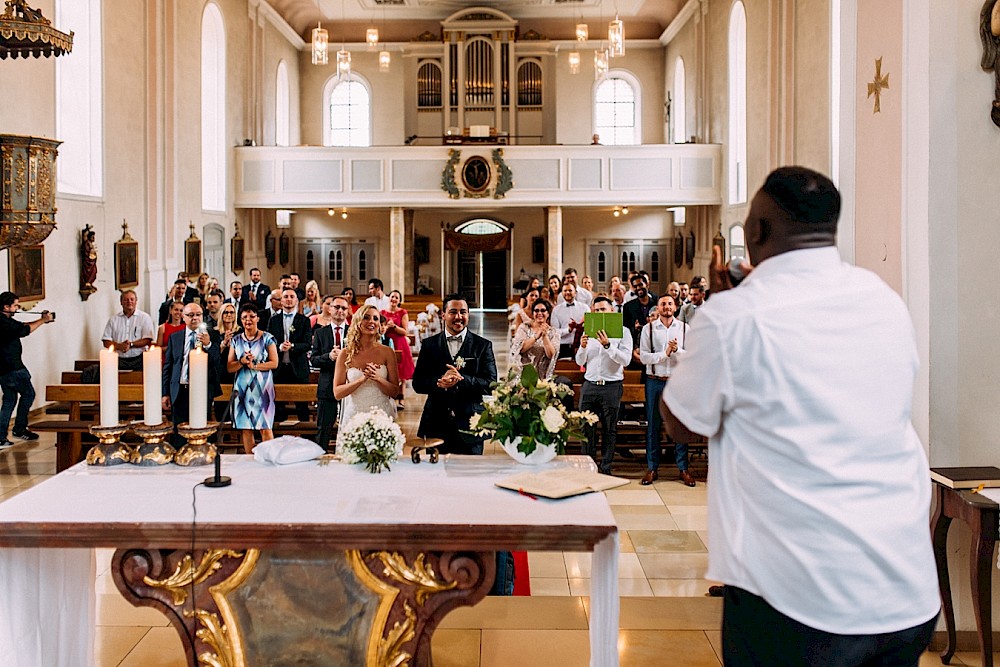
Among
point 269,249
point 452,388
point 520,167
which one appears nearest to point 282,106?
point 269,249

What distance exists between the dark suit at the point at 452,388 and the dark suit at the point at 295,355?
3.64 metres

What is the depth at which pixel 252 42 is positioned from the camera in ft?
69.3

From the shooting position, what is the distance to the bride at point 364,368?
6.86 meters

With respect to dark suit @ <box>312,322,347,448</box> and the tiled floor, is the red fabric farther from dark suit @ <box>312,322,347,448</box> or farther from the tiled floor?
dark suit @ <box>312,322,347,448</box>

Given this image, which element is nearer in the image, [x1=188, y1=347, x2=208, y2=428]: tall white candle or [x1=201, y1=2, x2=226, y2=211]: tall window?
[x1=188, y1=347, x2=208, y2=428]: tall white candle

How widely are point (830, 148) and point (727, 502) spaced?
12436 millimetres

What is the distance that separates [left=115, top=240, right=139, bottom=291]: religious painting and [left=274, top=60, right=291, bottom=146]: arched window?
9.12 m

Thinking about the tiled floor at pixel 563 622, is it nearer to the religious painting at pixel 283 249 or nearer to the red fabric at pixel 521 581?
the red fabric at pixel 521 581

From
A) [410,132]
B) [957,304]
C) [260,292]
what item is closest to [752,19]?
[260,292]

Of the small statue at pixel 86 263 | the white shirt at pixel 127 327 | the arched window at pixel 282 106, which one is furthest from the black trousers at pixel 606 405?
the arched window at pixel 282 106

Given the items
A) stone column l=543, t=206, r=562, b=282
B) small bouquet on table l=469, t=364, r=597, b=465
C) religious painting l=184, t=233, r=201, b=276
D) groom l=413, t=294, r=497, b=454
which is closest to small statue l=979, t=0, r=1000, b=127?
small bouquet on table l=469, t=364, r=597, b=465

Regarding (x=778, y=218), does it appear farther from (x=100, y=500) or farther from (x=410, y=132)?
(x=410, y=132)

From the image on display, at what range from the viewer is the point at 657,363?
8.37 metres

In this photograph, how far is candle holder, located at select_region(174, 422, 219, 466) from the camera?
401cm
